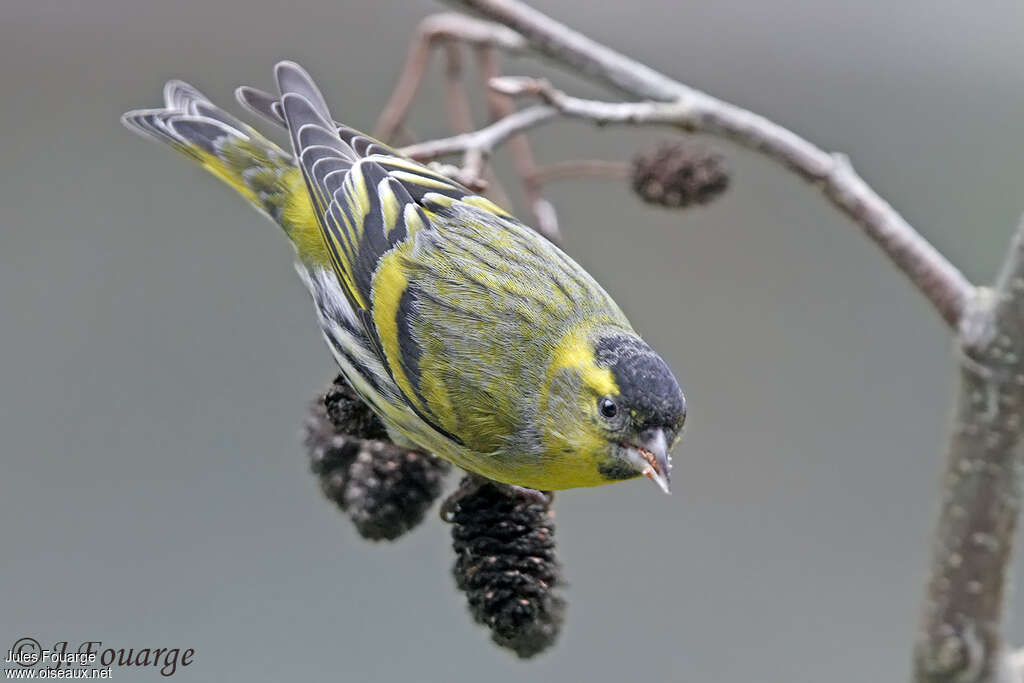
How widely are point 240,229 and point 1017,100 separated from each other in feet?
10.4

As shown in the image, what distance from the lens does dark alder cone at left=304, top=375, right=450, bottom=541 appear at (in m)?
1.68

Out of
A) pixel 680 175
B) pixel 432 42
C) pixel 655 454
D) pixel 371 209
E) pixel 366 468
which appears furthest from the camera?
pixel 680 175

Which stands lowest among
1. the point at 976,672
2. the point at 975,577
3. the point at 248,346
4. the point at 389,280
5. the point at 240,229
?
the point at 976,672

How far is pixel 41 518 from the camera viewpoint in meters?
3.19

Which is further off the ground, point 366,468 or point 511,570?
point 366,468

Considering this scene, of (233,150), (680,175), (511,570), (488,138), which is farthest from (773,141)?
(233,150)

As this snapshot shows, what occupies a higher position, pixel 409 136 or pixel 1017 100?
pixel 1017 100

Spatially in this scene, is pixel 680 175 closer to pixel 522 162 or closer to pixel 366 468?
pixel 522 162

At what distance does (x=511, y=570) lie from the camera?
1.58 meters

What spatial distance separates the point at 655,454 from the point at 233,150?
1.07m

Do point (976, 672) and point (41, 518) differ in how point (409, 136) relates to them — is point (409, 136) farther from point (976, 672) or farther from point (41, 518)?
point (41, 518)

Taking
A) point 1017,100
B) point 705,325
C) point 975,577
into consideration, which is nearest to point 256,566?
point 705,325

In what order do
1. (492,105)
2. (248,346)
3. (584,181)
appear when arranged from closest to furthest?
(492,105)
(248,346)
(584,181)

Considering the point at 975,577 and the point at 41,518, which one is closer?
the point at 975,577
